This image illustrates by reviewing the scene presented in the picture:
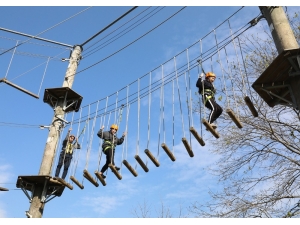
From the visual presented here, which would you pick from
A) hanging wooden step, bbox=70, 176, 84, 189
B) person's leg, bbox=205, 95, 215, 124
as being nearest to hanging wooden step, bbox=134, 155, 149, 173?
person's leg, bbox=205, 95, 215, 124

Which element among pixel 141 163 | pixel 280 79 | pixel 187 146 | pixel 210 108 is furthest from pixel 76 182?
pixel 280 79

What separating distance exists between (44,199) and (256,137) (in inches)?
216

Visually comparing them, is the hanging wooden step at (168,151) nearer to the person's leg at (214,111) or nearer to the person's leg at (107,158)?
the person's leg at (214,111)

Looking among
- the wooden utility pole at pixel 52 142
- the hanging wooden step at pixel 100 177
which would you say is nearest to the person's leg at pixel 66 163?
the wooden utility pole at pixel 52 142

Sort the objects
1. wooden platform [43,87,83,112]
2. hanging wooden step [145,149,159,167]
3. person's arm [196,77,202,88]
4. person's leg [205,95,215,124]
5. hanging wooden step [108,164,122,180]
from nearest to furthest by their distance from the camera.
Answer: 1. hanging wooden step [145,149,159,167]
2. person's leg [205,95,215,124]
3. person's arm [196,77,202,88]
4. hanging wooden step [108,164,122,180]
5. wooden platform [43,87,83,112]

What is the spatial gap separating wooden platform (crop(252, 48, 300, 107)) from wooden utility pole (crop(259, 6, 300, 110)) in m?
0.08

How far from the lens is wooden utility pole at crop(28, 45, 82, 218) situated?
18.4ft

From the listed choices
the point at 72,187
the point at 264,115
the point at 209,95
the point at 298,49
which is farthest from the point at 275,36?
the point at 264,115

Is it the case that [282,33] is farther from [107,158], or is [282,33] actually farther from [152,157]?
[107,158]

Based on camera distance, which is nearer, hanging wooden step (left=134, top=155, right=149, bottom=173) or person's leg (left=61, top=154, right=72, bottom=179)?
hanging wooden step (left=134, top=155, right=149, bottom=173)

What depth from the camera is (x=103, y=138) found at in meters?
6.16

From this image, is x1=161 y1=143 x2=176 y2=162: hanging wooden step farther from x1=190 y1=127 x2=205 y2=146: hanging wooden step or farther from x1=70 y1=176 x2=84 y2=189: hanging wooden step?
x1=70 y1=176 x2=84 y2=189: hanging wooden step

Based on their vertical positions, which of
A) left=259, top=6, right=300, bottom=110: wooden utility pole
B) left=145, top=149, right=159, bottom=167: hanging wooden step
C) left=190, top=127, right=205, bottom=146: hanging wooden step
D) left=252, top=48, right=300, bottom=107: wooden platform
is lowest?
left=145, top=149, right=159, bottom=167: hanging wooden step

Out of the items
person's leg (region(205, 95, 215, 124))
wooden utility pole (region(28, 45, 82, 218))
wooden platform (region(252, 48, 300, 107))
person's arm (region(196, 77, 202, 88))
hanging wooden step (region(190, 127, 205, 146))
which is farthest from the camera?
wooden utility pole (region(28, 45, 82, 218))
